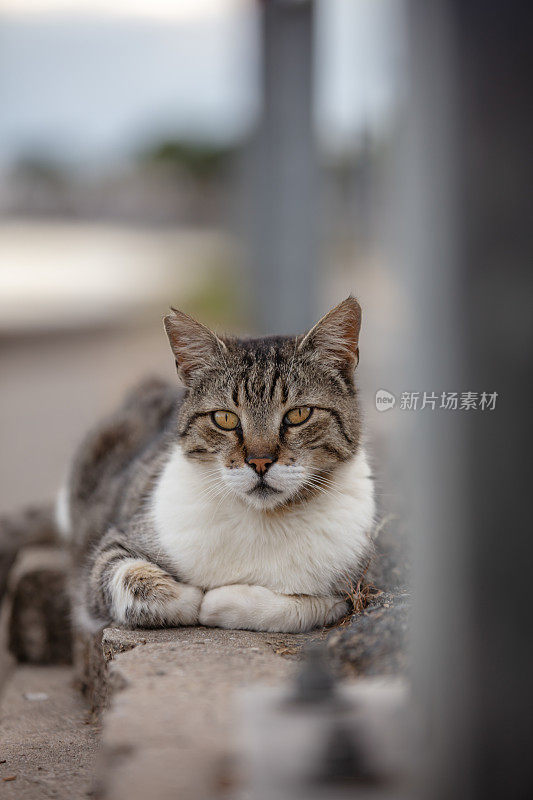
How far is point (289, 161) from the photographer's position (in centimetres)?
616

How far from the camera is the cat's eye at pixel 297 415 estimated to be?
2381 mm

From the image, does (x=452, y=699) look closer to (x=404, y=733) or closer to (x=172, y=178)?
(x=404, y=733)

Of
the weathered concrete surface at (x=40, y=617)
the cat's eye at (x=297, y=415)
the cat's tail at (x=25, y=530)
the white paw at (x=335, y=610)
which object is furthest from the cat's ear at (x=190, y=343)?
the cat's tail at (x=25, y=530)

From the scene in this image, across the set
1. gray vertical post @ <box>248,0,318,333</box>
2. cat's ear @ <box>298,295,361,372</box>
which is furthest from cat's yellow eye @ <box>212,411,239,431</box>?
gray vertical post @ <box>248,0,318,333</box>

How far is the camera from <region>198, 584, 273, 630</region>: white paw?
236 centimetres

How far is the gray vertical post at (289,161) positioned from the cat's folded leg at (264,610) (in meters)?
3.51

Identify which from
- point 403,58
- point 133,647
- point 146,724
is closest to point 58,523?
point 133,647

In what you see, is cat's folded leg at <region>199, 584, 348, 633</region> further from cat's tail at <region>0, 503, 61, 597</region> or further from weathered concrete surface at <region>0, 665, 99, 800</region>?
cat's tail at <region>0, 503, 61, 597</region>

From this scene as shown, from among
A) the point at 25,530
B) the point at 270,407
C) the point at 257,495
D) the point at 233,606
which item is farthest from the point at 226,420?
the point at 25,530

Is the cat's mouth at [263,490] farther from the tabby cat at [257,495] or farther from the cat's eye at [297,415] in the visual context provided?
the cat's eye at [297,415]

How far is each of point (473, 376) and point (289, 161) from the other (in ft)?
16.8

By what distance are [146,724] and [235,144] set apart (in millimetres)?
7572

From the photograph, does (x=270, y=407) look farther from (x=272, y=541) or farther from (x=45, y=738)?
(x=45, y=738)

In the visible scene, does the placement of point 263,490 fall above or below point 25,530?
above
